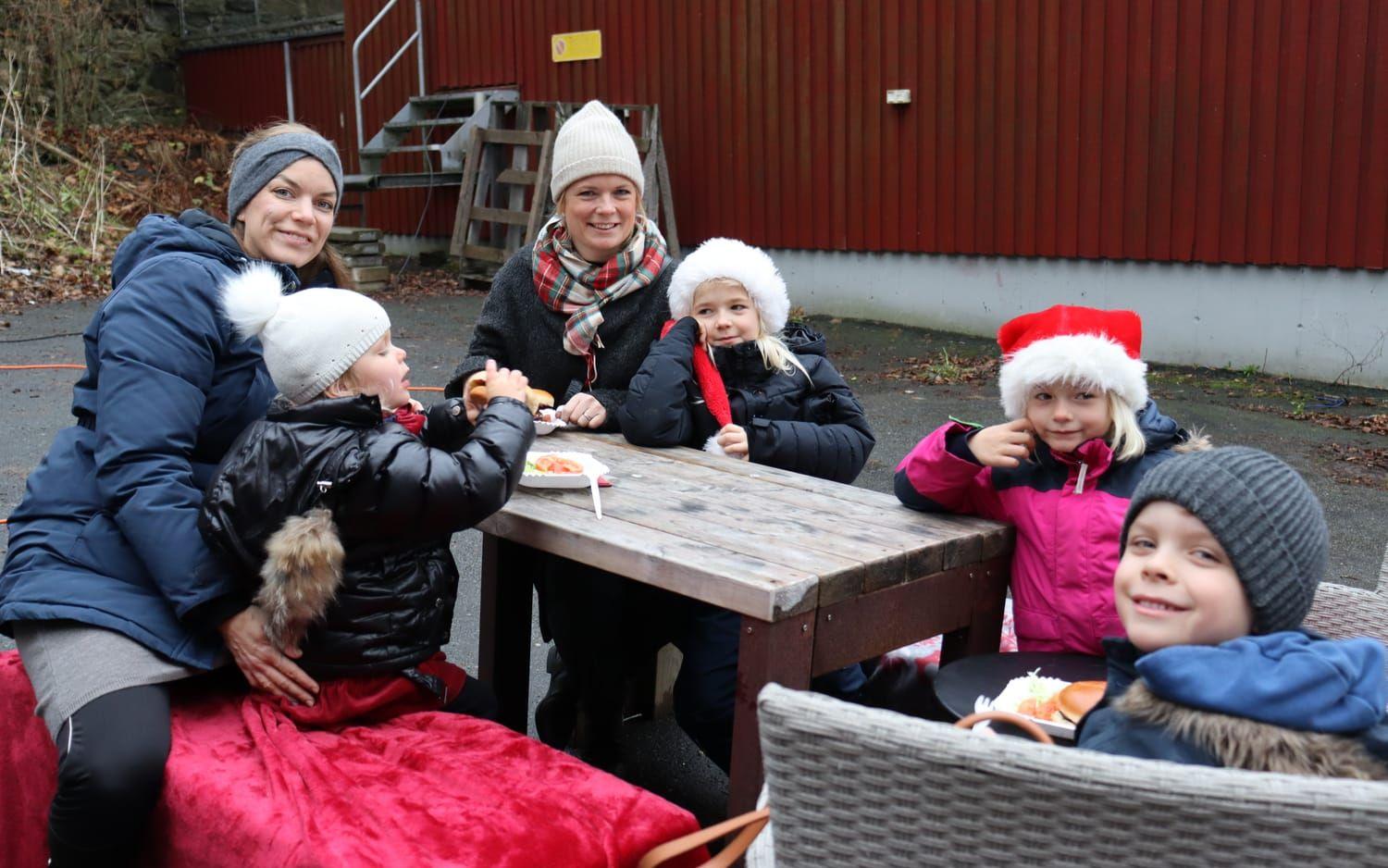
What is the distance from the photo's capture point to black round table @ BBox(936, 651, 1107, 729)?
244cm

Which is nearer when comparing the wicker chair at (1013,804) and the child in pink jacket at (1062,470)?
the wicker chair at (1013,804)

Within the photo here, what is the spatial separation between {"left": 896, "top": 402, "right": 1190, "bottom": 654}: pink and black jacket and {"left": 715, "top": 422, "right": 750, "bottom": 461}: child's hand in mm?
666

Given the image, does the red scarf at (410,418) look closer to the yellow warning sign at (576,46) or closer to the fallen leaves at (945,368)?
the fallen leaves at (945,368)

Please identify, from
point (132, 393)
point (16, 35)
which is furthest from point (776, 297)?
point (16, 35)

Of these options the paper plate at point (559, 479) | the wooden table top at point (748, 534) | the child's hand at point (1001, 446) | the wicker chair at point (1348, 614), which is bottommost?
the wicker chair at point (1348, 614)

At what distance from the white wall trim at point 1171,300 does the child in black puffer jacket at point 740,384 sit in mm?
6656

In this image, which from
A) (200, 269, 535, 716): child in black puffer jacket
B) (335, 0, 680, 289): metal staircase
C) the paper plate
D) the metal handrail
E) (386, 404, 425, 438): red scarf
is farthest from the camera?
the metal handrail

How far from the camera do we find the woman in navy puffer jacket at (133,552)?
2438 millimetres

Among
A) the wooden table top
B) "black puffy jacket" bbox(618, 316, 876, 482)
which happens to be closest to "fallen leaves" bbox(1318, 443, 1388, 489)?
"black puffy jacket" bbox(618, 316, 876, 482)

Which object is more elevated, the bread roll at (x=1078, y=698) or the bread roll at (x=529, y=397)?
the bread roll at (x=529, y=397)

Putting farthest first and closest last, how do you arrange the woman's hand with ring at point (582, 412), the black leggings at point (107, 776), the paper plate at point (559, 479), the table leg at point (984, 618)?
the woman's hand with ring at point (582, 412) → the paper plate at point (559, 479) → the table leg at point (984, 618) → the black leggings at point (107, 776)

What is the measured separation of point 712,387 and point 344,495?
1362 millimetres

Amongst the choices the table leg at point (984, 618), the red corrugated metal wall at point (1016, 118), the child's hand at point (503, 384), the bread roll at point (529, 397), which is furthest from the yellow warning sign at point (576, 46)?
the table leg at point (984, 618)

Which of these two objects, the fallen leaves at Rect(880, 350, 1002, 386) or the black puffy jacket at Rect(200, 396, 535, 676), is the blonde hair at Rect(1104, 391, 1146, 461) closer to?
the black puffy jacket at Rect(200, 396, 535, 676)
